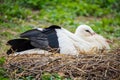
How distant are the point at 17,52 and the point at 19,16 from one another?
429cm

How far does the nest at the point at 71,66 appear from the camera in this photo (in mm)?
7602

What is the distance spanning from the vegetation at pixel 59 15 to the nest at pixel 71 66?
277 cm

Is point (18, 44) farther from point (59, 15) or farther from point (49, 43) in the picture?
point (59, 15)

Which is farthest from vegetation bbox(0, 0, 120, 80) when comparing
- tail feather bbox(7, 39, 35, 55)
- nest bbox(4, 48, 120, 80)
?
nest bbox(4, 48, 120, 80)

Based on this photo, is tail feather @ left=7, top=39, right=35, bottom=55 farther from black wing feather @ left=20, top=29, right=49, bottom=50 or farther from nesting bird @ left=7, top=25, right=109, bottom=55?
black wing feather @ left=20, top=29, right=49, bottom=50

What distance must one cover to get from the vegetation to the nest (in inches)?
109

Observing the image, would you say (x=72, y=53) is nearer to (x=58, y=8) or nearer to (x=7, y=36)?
(x=7, y=36)

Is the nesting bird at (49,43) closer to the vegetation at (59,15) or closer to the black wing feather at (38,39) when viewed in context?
the black wing feather at (38,39)

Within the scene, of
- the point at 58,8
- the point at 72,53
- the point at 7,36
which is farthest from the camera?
the point at 58,8

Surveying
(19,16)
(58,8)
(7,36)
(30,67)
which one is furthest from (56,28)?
(58,8)

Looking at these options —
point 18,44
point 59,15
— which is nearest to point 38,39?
point 18,44

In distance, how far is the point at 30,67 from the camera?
25.7ft

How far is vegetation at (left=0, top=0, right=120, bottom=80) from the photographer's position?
12242 mm

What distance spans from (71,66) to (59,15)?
5849mm
